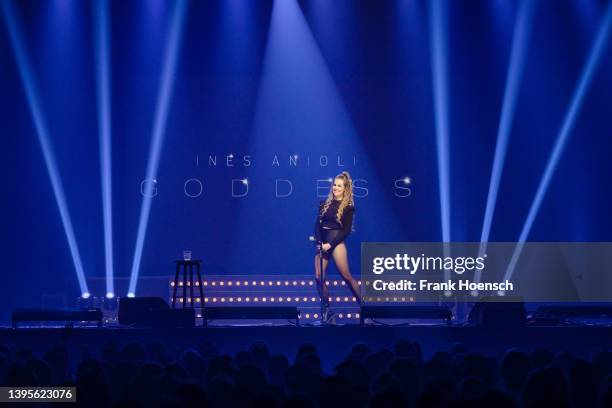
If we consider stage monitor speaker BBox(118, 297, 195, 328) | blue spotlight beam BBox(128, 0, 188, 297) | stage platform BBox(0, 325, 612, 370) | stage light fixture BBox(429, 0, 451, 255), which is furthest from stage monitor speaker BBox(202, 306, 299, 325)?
stage light fixture BBox(429, 0, 451, 255)

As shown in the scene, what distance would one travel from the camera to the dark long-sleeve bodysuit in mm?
11234

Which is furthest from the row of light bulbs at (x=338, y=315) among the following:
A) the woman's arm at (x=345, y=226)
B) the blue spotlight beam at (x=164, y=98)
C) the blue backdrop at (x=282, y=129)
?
the woman's arm at (x=345, y=226)

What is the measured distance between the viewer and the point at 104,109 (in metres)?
13.8

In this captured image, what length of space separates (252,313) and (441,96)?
19.0 feet

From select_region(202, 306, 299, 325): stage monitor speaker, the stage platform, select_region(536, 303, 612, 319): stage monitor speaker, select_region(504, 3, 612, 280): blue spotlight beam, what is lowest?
the stage platform

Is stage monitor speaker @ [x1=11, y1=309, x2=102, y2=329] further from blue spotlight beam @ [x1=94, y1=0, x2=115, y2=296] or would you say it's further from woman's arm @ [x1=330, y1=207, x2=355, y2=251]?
blue spotlight beam @ [x1=94, y1=0, x2=115, y2=296]

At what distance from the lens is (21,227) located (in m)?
13.9

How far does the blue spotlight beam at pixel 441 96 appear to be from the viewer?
13.9 m

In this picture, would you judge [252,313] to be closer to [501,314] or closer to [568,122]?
[501,314]

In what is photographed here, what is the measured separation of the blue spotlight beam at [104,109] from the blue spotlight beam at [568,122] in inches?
249

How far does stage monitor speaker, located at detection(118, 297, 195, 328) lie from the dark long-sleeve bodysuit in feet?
7.37

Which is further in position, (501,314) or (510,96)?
(510,96)

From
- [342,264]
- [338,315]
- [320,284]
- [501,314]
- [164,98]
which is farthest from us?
[164,98]

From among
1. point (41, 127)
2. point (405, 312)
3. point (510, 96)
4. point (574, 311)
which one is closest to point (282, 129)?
point (510, 96)
